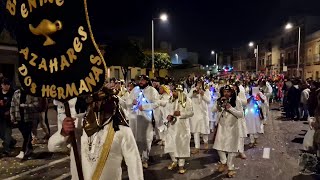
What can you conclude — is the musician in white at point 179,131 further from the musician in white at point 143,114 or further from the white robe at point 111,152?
the white robe at point 111,152

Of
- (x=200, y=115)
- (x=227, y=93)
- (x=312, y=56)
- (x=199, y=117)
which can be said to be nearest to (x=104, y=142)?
(x=227, y=93)

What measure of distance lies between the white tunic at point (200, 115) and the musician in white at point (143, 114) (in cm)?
216

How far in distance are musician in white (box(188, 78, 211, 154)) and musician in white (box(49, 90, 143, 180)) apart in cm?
654

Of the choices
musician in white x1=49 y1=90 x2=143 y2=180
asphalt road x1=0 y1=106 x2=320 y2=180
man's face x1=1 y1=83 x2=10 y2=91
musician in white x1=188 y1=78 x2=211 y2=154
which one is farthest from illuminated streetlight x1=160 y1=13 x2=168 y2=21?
musician in white x1=49 y1=90 x2=143 y2=180

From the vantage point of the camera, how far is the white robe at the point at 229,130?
7.46 meters

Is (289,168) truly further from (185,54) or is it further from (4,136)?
(185,54)

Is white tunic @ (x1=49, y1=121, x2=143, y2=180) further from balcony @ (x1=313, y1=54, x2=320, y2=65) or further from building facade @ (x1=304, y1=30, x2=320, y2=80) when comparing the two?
balcony @ (x1=313, y1=54, x2=320, y2=65)

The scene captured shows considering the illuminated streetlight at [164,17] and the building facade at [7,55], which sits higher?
the illuminated streetlight at [164,17]

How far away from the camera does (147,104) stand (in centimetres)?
835

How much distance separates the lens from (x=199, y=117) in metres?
10.6

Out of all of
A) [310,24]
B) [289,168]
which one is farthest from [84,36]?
[310,24]

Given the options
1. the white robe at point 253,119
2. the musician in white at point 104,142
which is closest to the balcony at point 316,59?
the white robe at point 253,119

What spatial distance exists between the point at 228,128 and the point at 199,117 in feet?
9.82

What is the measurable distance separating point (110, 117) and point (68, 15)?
3.34ft
